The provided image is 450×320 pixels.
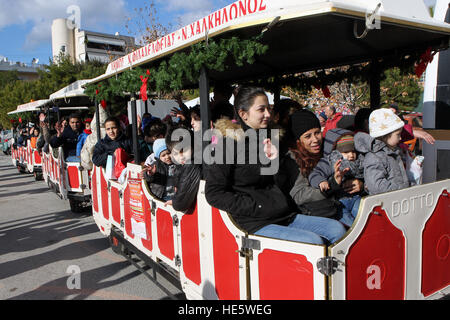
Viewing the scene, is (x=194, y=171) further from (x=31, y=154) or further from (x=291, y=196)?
(x=31, y=154)

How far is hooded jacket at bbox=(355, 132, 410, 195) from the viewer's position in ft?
8.82

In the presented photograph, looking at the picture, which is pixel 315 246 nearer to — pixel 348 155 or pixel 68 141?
pixel 348 155

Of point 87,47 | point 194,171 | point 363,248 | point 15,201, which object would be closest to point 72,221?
point 15,201

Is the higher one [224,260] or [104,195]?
[104,195]

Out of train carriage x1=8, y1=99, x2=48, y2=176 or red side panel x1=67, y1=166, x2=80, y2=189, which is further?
train carriage x1=8, y1=99, x2=48, y2=176

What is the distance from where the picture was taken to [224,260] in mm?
2539

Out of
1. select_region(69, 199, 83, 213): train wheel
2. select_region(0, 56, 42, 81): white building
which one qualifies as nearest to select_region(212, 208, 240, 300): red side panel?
select_region(69, 199, 83, 213): train wheel

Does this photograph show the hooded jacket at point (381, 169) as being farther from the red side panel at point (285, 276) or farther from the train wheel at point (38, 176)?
the train wheel at point (38, 176)

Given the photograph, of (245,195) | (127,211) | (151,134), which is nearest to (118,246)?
(127,211)

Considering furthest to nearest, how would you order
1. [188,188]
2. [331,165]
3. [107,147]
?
[107,147], [331,165], [188,188]

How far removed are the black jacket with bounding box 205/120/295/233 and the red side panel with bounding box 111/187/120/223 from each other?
2359 millimetres

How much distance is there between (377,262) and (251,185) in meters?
0.91

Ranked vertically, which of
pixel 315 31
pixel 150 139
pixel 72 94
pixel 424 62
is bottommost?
pixel 150 139

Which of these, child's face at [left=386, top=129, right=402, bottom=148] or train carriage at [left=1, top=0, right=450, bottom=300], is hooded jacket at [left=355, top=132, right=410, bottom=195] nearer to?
child's face at [left=386, top=129, right=402, bottom=148]
